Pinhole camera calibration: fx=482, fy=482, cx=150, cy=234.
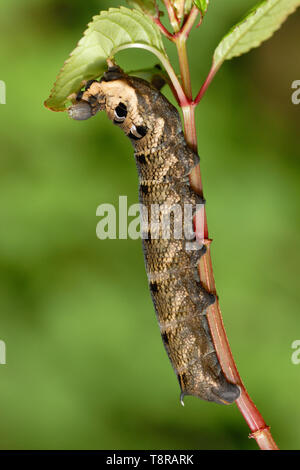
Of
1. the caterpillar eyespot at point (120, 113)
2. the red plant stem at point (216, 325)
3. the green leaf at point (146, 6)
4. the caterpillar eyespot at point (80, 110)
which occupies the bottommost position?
the red plant stem at point (216, 325)

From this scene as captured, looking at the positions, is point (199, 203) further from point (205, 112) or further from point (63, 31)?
point (63, 31)

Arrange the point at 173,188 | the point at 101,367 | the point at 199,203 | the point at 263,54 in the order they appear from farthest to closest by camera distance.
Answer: the point at 101,367 → the point at 263,54 → the point at 173,188 → the point at 199,203

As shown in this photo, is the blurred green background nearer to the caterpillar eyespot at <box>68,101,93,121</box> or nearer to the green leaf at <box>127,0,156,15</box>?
the caterpillar eyespot at <box>68,101,93,121</box>

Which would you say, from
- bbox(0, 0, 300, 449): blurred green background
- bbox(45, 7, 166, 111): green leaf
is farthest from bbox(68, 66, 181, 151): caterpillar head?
bbox(0, 0, 300, 449): blurred green background

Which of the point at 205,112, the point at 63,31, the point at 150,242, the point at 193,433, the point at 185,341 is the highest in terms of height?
the point at 63,31

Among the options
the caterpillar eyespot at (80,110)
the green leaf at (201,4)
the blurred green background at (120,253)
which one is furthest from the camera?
the blurred green background at (120,253)

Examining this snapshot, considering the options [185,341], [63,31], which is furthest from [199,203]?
[63,31]

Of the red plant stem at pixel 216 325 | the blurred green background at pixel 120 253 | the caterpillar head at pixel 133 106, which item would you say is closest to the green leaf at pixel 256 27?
the red plant stem at pixel 216 325

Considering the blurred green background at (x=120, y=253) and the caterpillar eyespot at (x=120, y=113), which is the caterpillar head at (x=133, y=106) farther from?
the blurred green background at (x=120, y=253)
